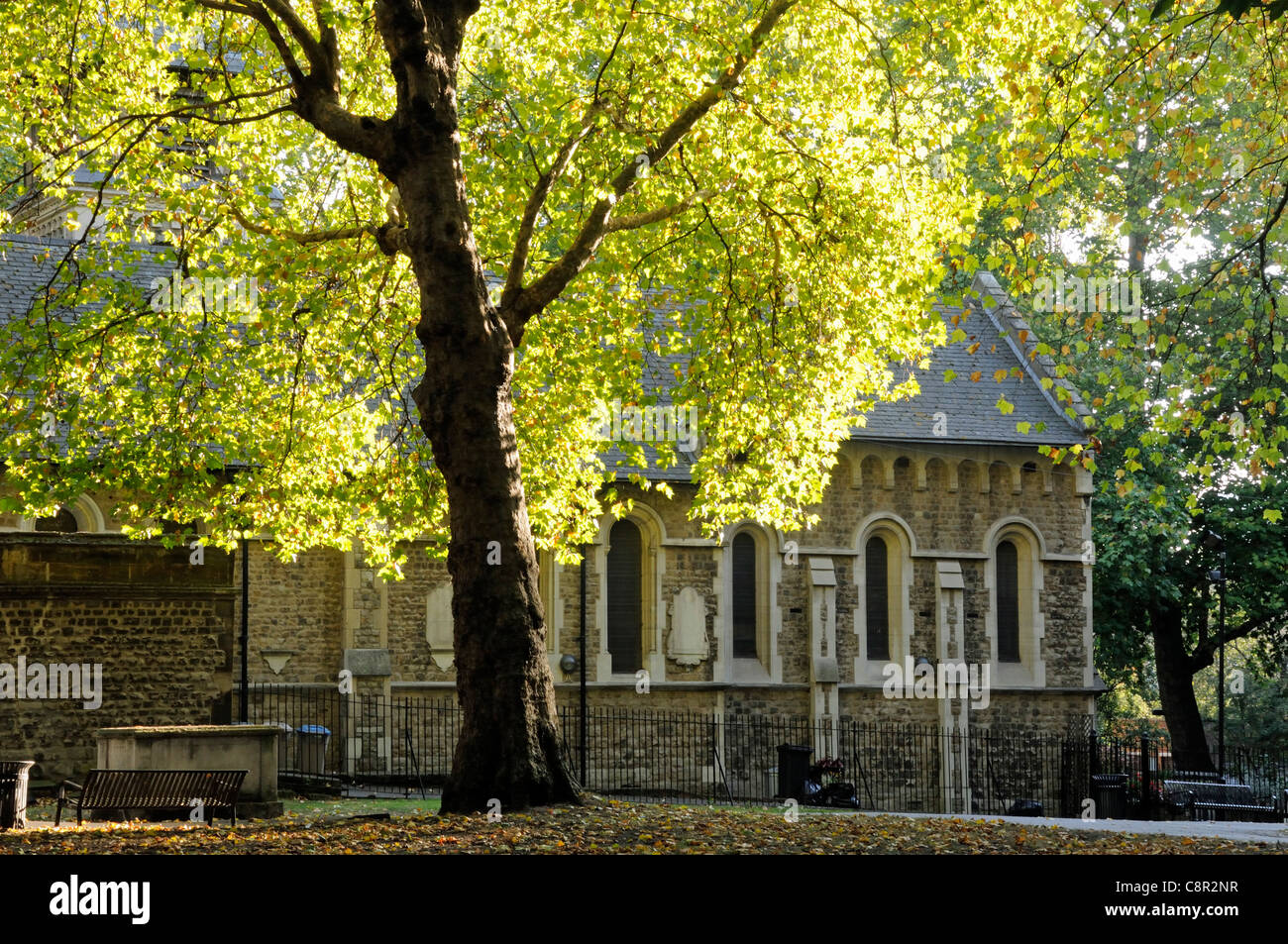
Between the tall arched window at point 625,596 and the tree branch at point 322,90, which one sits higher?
the tree branch at point 322,90

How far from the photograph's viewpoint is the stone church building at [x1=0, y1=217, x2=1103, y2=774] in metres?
24.0

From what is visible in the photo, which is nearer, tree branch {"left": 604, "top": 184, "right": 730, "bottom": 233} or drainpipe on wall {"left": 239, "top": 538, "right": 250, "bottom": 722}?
tree branch {"left": 604, "top": 184, "right": 730, "bottom": 233}

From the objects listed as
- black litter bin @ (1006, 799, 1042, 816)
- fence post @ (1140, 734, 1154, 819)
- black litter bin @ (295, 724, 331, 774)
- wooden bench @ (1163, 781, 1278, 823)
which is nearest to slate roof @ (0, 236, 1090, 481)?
fence post @ (1140, 734, 1154, 819)

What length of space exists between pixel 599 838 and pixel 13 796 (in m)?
7.27

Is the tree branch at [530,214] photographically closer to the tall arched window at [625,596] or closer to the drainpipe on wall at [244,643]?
the drainpipe on wall at [244,643]

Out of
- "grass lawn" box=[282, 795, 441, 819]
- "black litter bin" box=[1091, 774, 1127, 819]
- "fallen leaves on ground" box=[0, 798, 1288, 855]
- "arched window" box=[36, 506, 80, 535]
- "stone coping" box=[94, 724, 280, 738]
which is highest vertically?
"arched window" box=[36, 506, 80, 535]

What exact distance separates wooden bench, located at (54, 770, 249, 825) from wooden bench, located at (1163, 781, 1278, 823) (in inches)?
575

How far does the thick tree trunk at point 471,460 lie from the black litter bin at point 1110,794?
15426 millimetres

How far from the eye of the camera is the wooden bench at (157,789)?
44.6ft

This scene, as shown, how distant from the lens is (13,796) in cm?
1363

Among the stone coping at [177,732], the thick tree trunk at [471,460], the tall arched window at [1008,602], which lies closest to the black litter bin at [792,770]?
the tall arched window at [1008,602]

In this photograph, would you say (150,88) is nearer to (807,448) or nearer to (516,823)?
(807,448)

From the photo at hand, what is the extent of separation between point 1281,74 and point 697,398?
23.1 feet

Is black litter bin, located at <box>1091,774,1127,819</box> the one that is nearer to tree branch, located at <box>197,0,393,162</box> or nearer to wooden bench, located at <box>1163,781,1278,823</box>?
wooden bench, located at <box>1163,781,1278,823</box>
